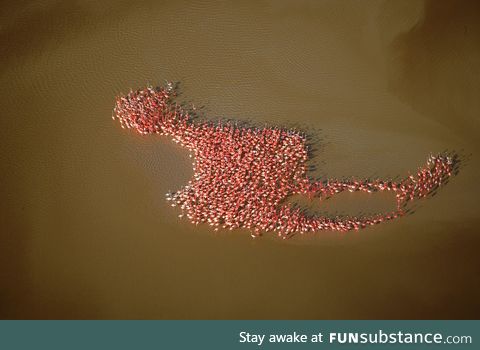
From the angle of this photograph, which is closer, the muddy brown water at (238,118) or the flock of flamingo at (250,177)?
the muddy brown water at (238,118)

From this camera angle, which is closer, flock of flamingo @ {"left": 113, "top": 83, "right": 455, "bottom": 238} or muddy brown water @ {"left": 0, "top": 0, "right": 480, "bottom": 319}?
muddy brown water @ {"left": 0, "top": 0, "right": 480, "bottom": 319}

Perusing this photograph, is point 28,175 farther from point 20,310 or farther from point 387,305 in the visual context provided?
point 387,305

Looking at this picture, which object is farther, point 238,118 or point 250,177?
point 238,118

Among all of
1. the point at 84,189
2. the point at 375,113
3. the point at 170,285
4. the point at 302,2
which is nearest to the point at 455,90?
the point at 375,113
